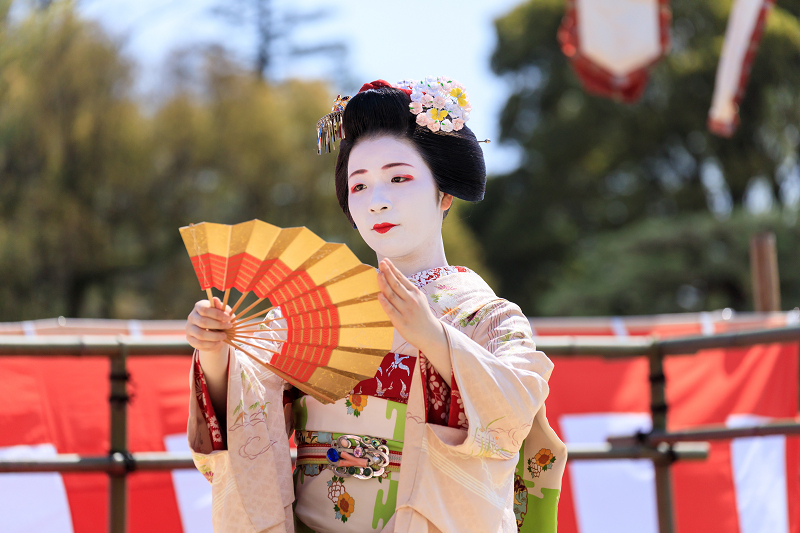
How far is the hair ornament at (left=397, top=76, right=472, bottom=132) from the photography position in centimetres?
180

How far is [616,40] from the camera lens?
6.05 m

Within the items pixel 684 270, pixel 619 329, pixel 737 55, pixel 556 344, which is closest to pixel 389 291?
pixel 556 344

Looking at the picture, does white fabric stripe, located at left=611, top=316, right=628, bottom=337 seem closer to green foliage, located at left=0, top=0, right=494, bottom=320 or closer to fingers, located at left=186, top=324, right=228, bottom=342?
fingers, located at left=186, top=324, right=228, bottom=342

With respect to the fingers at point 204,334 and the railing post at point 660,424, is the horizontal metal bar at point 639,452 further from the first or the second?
the fingers at point 204,334

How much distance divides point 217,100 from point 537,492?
14126 mm

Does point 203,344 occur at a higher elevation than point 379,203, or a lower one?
lower

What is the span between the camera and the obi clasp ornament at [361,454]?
1.63 m

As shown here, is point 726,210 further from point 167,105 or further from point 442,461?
point 442,461

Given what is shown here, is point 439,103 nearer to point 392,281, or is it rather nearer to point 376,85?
point 376,85

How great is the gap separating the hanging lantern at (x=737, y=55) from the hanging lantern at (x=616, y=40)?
54 cm

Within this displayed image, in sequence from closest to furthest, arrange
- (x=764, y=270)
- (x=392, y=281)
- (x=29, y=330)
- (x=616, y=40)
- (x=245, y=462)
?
1. (x=392, y=281)
2. (x=245, y=462)
3. (x=29, y=330)
4. (x=764, y=270)
5. (x=616, y=40)

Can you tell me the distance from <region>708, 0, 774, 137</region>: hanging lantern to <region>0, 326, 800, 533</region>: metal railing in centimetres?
427

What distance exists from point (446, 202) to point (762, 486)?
75.8 inches

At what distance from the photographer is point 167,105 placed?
1425 centimetres
